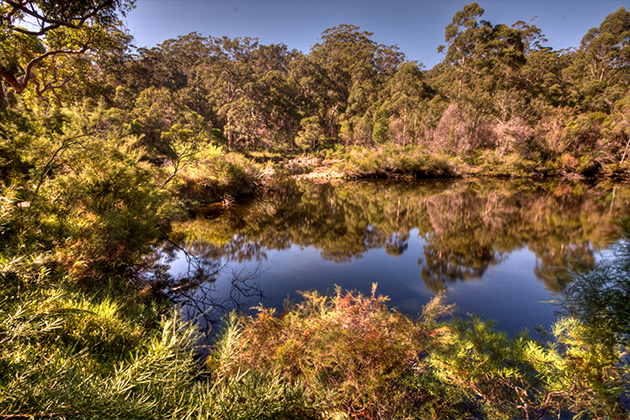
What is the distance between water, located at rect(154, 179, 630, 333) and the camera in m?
5.04

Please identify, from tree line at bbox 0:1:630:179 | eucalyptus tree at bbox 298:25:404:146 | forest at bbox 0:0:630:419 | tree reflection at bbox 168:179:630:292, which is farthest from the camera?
eucalyptus tree at bbox 298:25:404:146

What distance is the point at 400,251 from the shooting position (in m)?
7.82

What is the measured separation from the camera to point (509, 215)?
1125 cm

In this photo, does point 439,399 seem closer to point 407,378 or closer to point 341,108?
point 407,378

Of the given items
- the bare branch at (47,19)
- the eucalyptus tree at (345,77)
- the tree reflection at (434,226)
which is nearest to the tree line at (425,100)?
the eucalyptus tree at (345,77)

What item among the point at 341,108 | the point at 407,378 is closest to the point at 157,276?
the point at 407,378

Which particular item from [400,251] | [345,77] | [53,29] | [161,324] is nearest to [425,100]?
[345,77]

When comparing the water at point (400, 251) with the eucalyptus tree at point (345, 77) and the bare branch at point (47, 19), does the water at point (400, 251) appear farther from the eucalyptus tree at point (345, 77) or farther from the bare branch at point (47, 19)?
the eucalyptus tree at point (345, 77)

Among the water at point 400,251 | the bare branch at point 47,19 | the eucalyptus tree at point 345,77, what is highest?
the eucalyptus tree at point 345,77

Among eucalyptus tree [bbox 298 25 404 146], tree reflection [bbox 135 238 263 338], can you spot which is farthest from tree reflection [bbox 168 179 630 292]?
eucalyptus tree [bbox 298 25 404 146]

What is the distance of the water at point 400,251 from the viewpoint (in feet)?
16.5

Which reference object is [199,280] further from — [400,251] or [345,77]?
[345,77]

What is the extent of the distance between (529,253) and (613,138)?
2415cm

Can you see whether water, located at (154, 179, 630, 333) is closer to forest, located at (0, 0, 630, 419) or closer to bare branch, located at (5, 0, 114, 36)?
forest, located at (0, 0, 630, 419)
